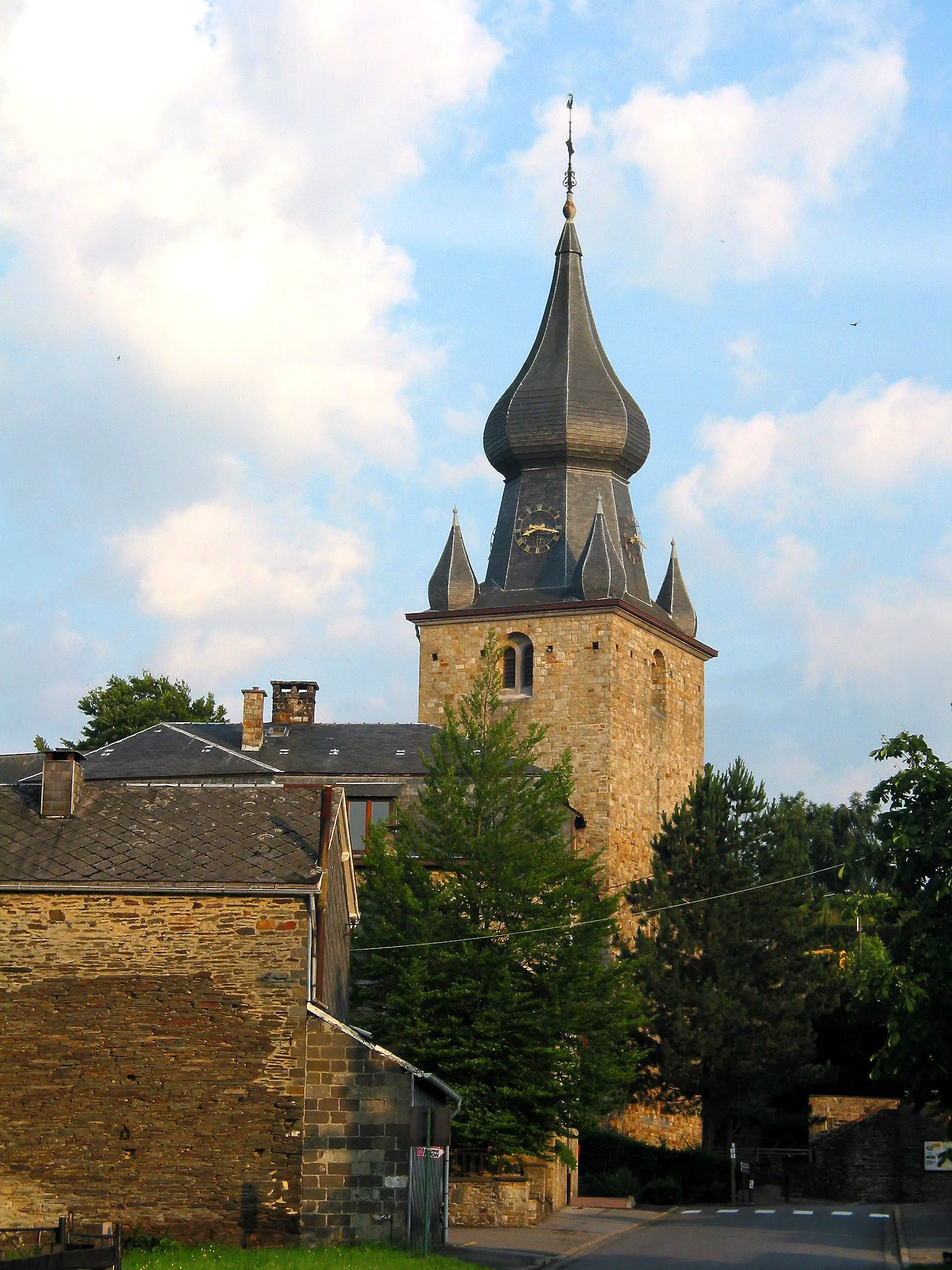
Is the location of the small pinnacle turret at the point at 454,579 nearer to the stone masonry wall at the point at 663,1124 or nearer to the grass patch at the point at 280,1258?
the stone masonry wall at the point at 663,1124

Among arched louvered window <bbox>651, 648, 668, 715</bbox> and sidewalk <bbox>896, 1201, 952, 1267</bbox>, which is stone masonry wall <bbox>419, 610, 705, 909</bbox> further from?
sidewalk <bbox>896, 1201, 952, 1267</bbox>

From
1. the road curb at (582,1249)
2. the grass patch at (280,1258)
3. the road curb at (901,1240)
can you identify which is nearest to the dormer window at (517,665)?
the road curb at (901,1240)

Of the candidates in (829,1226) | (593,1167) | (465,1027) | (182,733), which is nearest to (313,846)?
(465,1027)

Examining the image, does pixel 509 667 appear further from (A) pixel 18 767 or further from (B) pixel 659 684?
(A) pixel 18 767

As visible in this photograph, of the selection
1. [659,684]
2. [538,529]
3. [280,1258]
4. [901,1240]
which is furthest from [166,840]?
[659,684]

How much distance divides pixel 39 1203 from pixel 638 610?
3469 cm

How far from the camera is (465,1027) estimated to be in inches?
1283

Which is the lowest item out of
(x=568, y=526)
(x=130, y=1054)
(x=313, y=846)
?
(x=130, y=1054)

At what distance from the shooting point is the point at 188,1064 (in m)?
24.2

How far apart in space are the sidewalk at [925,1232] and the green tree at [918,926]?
11.5 feet

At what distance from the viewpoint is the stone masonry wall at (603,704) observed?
5403 cm

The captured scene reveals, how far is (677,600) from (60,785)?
1408 inches

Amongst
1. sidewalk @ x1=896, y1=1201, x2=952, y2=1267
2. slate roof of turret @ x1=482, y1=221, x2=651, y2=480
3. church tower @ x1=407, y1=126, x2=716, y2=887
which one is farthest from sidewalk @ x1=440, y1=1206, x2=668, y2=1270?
slate roof of turret @ x1=482, y1=221, x2=651, y2=480

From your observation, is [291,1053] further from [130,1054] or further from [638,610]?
[638,610]
